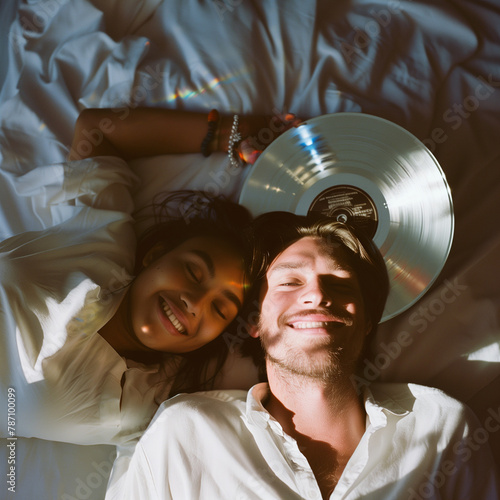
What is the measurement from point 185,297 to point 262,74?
1.72 ft

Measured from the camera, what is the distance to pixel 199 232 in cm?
90

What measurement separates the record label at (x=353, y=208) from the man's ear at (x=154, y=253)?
12.8 inches

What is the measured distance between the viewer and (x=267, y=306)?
2.71 ft

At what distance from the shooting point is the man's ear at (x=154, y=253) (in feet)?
2.88

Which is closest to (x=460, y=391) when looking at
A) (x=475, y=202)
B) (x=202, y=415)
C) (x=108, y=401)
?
(x=475, y=202)

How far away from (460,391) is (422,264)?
0.27 m

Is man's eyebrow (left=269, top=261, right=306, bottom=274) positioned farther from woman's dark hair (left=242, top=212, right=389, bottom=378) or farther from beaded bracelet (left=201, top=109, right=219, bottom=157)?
beaded bracelet (left=201, top=109, right=219, bottom=157)

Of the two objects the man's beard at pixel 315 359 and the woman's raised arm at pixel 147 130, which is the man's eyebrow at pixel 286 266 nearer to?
the man's beard at pixel 315 359

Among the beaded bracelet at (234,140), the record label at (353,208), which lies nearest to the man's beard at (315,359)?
→ the record label at (353,208)

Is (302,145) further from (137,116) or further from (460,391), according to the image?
(460,391)

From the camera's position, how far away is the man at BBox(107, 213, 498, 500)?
29.8 inches

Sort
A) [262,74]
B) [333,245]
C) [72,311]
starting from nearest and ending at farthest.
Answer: [72,311], [333,245], [262,74]

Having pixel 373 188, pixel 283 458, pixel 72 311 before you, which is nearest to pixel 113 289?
pixel 72 311

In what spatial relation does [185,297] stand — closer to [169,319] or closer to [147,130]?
[169,319]
